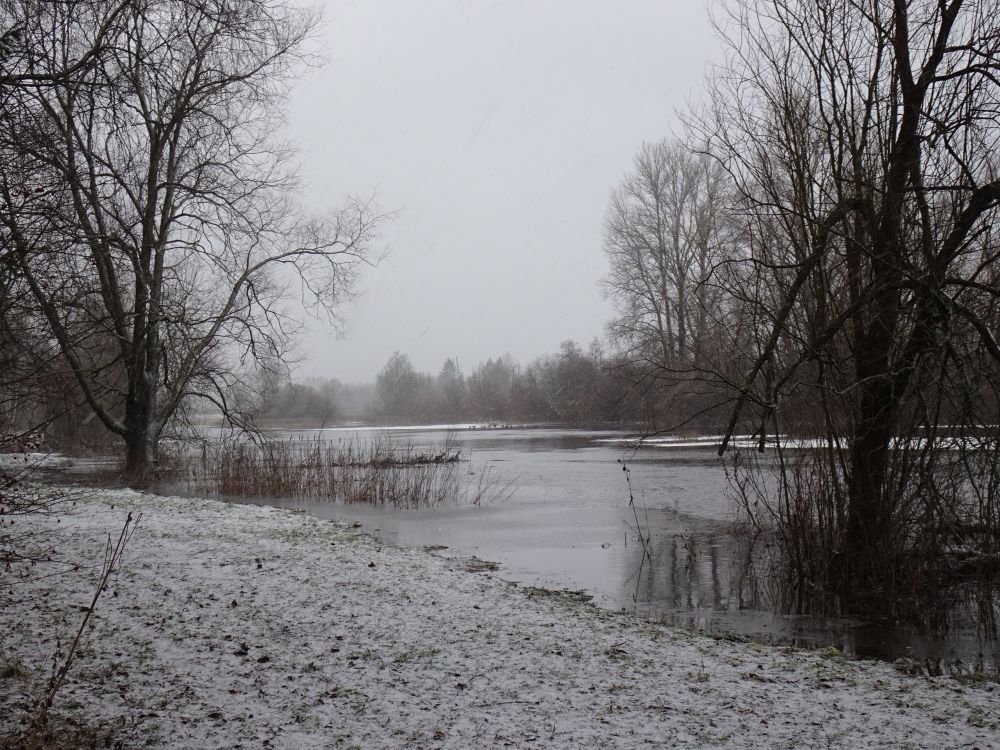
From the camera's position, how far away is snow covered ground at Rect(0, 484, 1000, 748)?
143 inches

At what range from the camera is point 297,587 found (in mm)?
6461

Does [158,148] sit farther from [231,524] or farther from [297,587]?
[297,587]

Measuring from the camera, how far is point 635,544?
33.1 ft

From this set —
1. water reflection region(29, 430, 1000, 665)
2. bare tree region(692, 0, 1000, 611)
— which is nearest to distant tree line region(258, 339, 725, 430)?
water reflection region(29, 430, 1000, 665)

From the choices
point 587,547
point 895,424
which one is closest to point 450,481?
point 587,547

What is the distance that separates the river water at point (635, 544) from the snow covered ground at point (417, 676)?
0.85 metres

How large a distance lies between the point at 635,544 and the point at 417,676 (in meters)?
6.14

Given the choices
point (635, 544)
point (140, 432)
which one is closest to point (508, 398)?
point (140, 432)

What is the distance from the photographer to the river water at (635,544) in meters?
6.18

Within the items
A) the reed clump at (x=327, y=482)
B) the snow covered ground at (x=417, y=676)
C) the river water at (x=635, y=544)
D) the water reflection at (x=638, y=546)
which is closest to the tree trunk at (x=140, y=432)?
the reed clump at (x=327, y=482)

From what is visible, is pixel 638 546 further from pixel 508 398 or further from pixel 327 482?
pixel 508 398

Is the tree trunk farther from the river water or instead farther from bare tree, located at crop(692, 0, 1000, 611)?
bare tree, located at crop(692, 0, 1000, 611)

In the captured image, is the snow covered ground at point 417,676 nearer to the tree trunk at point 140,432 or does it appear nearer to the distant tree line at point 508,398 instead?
the tree trunk at point 140,432

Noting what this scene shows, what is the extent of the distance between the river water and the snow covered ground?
849 millimetres
